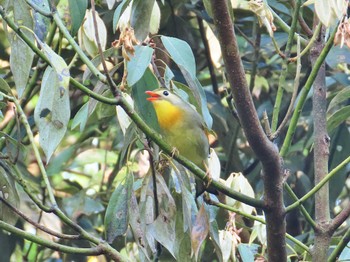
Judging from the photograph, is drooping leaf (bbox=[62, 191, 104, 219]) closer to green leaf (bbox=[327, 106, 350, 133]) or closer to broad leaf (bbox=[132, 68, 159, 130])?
green leaf (bbox=[327, 106, 350, 133])

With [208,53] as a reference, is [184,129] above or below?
below

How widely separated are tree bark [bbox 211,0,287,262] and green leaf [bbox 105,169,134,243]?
0.99 ft

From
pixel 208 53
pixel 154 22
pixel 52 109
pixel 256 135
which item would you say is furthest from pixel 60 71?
pixel 208 53

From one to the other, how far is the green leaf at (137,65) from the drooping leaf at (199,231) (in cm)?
31

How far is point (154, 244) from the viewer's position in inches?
62.5

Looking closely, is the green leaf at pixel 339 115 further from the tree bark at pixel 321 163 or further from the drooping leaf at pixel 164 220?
the drooping leaf at pixel 164 220

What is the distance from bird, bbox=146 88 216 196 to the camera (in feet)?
6.10

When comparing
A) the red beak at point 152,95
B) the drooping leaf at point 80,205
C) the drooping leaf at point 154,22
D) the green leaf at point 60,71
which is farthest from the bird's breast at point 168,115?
the drooping leaf at point 80,205

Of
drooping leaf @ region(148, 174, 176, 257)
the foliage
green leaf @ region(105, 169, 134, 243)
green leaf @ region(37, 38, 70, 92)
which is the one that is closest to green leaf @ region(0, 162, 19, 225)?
the foliage

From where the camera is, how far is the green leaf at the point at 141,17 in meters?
1.43

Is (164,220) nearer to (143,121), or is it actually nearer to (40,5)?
(143,121)

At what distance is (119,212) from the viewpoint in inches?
63.6

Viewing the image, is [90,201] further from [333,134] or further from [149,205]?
[149,205]

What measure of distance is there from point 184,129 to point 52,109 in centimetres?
61
